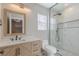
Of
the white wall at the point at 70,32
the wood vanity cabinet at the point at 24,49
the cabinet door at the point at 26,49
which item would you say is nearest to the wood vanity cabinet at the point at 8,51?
the wood vanity cabinet at the point at 24,49

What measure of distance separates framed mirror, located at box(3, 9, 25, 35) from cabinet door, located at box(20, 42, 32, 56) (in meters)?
0.18

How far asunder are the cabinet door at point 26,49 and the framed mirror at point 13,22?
0.18 meters

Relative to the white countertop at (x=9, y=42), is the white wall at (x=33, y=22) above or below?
above

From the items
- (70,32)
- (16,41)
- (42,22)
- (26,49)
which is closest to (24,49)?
(26,49)

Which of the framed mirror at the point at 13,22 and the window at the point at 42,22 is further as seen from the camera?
the window at the point at 42,22

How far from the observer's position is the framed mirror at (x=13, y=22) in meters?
1.22

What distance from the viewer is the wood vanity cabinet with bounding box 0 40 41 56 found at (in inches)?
46.3

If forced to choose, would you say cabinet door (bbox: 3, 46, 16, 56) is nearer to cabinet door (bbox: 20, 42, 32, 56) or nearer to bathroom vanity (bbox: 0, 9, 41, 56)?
bathroom vanity (bbox: 0, 9, 41, 56)

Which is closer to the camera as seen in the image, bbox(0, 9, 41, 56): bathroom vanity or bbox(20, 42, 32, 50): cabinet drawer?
bbox(0, 9, 41, 56): bathroom vanity

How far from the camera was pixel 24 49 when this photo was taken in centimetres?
128

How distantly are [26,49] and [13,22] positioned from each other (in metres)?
0.39

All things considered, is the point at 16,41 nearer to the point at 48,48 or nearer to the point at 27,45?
the point at 27,45

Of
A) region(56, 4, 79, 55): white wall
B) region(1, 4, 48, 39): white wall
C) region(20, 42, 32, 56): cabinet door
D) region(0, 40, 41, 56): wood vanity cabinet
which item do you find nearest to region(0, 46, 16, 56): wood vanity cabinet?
region(0, 40, 41, 56): wood vanity cabinet

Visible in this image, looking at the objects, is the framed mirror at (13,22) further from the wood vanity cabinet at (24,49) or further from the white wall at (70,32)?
the white wall at (70,32)
